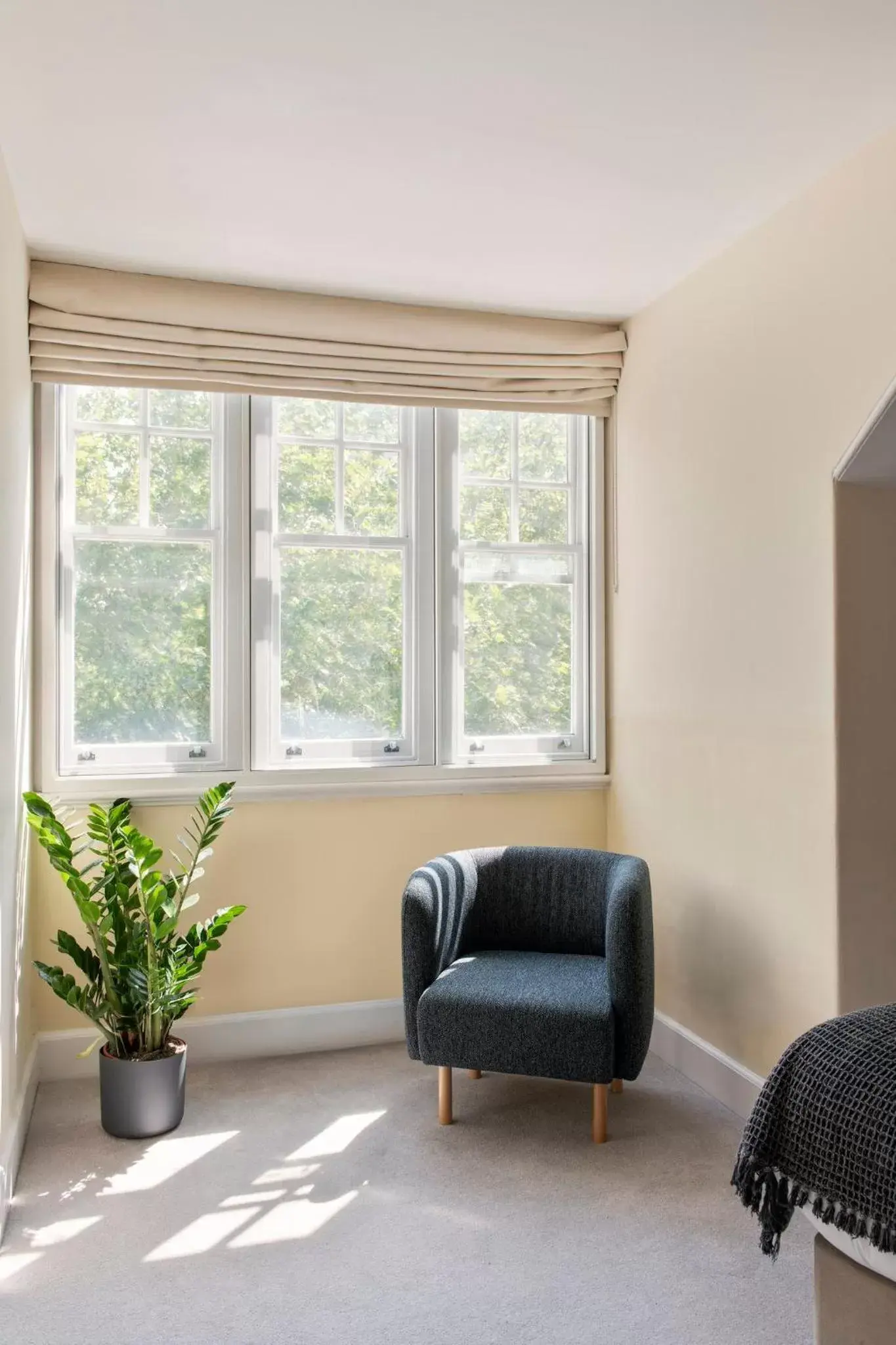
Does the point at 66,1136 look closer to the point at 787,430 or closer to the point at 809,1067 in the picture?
the point at 809,1067

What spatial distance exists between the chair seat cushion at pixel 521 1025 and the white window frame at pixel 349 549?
38.8 inches

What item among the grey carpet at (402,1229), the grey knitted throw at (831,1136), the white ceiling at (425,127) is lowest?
the grey carpet at (402,1229)

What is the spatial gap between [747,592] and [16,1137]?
8.18 ft

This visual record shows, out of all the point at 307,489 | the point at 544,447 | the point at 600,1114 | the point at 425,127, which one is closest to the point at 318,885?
the point at 600,1114

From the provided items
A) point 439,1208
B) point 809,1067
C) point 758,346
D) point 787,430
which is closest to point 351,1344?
point 439,1208

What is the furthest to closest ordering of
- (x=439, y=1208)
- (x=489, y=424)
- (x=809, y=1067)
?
(x=489, y=424) < (x=439, y=1208) < (x=809, y=1067)

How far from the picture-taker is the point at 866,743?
2613 millimetres

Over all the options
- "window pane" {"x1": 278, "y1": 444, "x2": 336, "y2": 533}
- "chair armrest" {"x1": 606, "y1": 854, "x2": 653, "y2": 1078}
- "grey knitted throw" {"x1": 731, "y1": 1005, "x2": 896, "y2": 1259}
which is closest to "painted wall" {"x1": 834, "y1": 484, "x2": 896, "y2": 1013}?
"chair armrest" {"x1": 606, "y1": 854, "x2": 653, "y2": 1078}

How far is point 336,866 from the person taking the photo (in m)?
3.56

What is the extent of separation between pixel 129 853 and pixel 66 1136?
31.2 inches

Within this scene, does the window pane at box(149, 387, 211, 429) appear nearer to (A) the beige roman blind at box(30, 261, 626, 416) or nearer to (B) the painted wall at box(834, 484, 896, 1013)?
(A) the beige roman blind at box(30, 261, 626, 416)

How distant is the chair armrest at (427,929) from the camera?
290cm

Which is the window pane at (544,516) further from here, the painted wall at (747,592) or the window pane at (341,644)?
the window pane at (341,644)

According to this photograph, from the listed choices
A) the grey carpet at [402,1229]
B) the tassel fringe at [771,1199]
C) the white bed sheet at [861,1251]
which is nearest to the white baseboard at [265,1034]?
the grey carpet at [402,1229]
